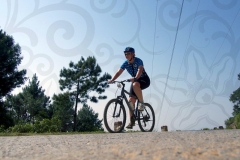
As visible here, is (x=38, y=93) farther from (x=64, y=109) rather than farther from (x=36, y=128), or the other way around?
(x=36, y=128)

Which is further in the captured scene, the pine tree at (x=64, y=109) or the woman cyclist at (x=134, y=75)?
the pine tree at (x=64, y=109)

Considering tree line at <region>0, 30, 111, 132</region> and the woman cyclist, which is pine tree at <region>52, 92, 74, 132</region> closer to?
tree line at <region>0, 30, 111, 132</region>

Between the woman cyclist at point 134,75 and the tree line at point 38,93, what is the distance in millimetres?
6767

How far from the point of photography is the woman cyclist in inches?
216

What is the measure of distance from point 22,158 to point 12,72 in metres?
26.6

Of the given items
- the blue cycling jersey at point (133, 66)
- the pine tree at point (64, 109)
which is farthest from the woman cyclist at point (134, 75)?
the pine tree at point (64, 109)

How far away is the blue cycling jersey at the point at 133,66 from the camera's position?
18.2ft

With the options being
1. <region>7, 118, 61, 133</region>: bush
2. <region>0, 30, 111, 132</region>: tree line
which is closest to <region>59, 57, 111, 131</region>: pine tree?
<region>0, 30, 111, 132</region>: tree line

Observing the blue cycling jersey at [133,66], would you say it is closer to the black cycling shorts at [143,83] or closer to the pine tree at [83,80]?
the black cycling shorts at [143,83]

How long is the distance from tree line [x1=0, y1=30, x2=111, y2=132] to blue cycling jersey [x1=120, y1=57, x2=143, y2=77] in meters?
7.04

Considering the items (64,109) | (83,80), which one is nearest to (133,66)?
(83,80)

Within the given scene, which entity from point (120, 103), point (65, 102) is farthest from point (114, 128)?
point (65, 102)

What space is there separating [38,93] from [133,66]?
4832cm

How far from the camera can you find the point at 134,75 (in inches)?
222
